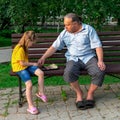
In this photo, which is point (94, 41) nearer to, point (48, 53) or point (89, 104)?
point (48, 53)

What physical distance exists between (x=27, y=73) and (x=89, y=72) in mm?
882

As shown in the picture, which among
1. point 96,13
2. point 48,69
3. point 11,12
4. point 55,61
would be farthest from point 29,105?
point 11,12

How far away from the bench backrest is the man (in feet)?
1.31

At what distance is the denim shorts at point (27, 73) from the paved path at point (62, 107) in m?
0.45

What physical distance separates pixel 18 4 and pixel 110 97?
3.44 meters

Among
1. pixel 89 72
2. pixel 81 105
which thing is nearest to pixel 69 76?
pixel 89 72

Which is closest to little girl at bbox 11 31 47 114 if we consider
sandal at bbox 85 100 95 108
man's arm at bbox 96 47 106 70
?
sandal at bbox 85 100 95 108

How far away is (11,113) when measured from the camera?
5680mm

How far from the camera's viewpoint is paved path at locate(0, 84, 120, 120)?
5.46 metres

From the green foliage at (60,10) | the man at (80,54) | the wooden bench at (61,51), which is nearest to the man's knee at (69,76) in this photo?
the man at (80,54)

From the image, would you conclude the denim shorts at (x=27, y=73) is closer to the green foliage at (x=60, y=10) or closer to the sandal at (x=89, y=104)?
the sandal at (x=89, y=104)

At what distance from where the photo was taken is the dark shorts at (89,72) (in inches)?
227

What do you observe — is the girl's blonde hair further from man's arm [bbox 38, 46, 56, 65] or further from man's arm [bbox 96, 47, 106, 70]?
man's arm [bbox 96, 47, 106, 70]

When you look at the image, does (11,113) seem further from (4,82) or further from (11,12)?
(11,12)
